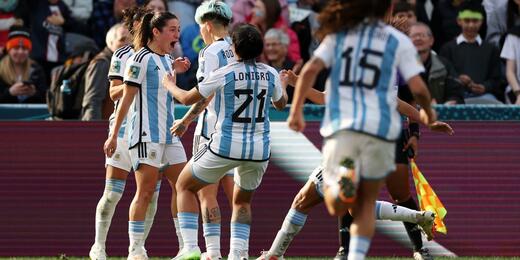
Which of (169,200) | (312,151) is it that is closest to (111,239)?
(169,200)

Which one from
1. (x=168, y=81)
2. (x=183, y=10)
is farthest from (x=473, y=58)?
(x=168, y=81)

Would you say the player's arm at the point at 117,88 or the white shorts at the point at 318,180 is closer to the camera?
the white shorts at the point at 318,180

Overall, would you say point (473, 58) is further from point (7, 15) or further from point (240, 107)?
point (240, 107)

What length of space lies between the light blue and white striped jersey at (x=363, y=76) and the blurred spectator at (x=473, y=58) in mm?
6837

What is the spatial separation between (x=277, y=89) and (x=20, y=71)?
5416mm

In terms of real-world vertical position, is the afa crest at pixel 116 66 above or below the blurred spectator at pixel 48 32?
above

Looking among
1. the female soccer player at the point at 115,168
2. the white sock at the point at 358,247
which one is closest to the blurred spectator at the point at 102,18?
the female soccer player at the point at 115,168

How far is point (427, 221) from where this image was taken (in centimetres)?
1077

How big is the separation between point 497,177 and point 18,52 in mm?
5511

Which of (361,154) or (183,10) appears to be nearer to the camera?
(361,154)

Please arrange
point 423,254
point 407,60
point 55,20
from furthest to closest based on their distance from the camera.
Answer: point 55,20
point 423,254
point 407,60

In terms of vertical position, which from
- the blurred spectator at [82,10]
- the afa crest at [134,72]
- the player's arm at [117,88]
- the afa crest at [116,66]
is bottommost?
the blurred spectator at [82,10]

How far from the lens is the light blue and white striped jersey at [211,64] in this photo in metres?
10.6

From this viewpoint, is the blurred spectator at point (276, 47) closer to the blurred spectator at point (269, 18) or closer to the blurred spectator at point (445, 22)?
the blurred spectator at point (269, 18)
